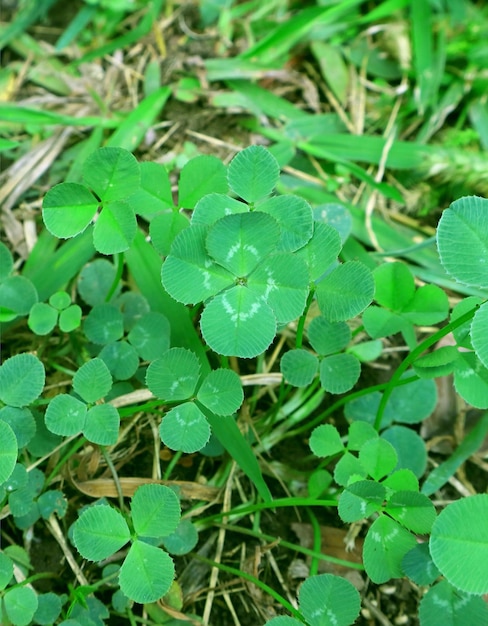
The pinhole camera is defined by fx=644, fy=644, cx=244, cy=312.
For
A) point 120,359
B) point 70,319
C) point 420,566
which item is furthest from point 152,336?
point 420,566

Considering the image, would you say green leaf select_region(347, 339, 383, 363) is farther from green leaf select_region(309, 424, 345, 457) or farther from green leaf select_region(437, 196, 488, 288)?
green leaf select_region(437, 196, 488, 288)

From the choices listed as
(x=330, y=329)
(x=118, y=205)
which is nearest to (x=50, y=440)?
(x=118, y=205)


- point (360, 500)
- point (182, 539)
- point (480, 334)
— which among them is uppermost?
point (480, 334)

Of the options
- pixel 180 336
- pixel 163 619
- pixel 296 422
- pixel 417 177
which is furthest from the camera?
pixel 417 177

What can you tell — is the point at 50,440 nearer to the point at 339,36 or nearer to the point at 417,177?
the point at 417,177

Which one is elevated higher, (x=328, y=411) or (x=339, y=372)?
(x=339, y=372)

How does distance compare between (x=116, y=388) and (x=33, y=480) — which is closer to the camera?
(x=33, y=480)

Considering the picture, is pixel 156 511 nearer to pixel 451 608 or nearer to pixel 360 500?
pixel 360 500
